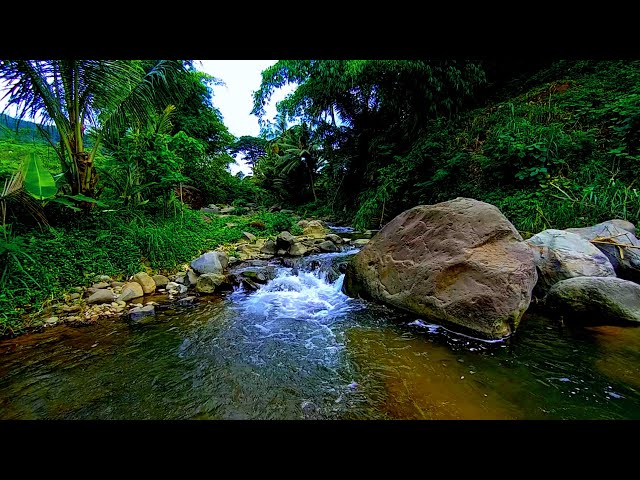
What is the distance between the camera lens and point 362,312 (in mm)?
4422

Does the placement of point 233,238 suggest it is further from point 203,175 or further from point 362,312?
point 203,175

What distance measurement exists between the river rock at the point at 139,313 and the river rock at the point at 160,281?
99cm

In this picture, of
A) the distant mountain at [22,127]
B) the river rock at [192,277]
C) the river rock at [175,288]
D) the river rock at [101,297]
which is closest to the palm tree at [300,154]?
the river rock at [192,277]

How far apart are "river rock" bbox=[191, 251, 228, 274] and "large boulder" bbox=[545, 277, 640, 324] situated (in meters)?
5.98

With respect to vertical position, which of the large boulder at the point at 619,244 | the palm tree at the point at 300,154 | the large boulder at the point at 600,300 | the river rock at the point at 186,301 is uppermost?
the palm tree at the point at 300,154

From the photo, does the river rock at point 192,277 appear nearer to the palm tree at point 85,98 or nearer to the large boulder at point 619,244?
the palm tree at point 85,98

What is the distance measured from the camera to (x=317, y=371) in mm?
2975

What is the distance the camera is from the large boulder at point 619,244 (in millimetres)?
4309

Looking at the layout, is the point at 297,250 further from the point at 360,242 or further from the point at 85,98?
the point at 85,98

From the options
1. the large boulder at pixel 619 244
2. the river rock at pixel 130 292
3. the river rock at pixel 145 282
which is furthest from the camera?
the river rock at pixel 145 282

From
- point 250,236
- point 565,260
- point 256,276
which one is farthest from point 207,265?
point 565,260
